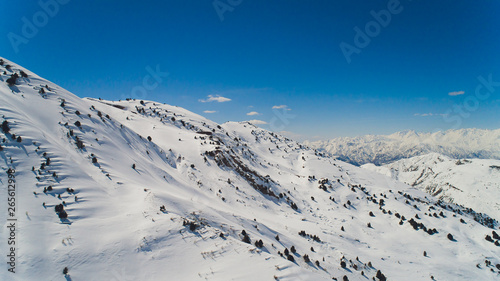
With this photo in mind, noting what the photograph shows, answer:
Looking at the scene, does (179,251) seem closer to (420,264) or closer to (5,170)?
(5,170)

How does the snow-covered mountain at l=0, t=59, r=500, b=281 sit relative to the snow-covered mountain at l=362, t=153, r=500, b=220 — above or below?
below

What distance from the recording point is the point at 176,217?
65.6ft

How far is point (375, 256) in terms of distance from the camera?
112 feet

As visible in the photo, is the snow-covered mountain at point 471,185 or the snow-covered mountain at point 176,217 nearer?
the snow-covered mountain at point 176,217

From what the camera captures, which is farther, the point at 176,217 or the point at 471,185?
the point at 471,185

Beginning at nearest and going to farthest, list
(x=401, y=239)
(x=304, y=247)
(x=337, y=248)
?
1. (x=304, y=247)
2. (x=337, y=248)
3. (x=401, y=239)

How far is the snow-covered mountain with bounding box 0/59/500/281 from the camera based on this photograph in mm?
14570

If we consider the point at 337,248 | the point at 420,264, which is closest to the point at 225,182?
the point at 337,248

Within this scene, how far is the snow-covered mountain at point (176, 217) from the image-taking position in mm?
14570

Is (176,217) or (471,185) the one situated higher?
(471,185)

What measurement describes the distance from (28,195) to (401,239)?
61.6 metres

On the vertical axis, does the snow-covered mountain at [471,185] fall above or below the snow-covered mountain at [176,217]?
above

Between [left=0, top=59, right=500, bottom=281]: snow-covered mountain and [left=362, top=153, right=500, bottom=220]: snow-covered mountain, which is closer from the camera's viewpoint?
[left=0, top=59, right=500, bottom=281]: snow-covered mountain

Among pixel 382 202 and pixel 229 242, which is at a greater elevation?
pixel 382 202
